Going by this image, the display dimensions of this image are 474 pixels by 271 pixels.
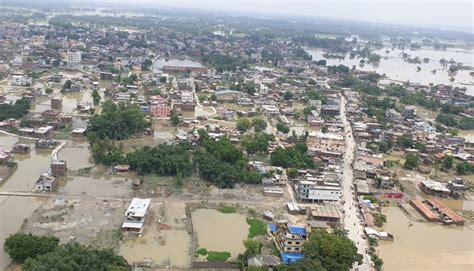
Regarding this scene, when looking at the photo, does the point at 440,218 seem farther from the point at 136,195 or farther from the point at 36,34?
the point at 36,34

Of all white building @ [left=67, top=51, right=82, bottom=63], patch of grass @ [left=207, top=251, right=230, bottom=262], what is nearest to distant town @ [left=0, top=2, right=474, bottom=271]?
patch of grass @ [left=207, top=251, right=230, bottom=262]

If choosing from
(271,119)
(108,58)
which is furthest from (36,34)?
(271,119)

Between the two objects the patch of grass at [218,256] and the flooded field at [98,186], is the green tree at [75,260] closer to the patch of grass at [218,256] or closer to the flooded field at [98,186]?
the patch of grass at [218,256]

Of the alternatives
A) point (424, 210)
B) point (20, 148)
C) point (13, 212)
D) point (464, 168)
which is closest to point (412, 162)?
point (464, 168)

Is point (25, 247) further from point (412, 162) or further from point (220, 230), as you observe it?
point (412, 162)

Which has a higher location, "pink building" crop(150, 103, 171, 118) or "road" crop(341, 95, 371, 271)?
"pink building" crop(150, 103, 171, 118)

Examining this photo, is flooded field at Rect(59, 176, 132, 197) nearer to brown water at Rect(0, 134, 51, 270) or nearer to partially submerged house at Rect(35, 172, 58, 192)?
partially submerged house at Rect(35, 172, 58, 192)
